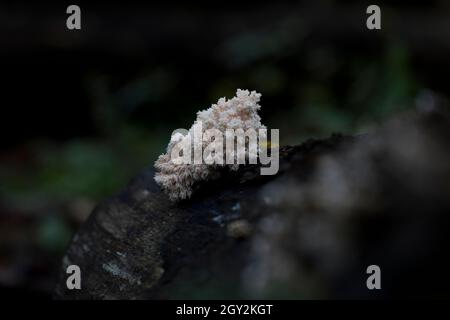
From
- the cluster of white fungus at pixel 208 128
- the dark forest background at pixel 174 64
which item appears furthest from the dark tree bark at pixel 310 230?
the dark forest background at pixel 174 64

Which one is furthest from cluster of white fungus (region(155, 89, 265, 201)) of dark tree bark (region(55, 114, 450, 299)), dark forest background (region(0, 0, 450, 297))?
dark forest background (region(0, 0, 450, 297))

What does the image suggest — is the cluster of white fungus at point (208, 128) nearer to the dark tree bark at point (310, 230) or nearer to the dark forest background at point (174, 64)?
the dark tree bark at point (310, 230)

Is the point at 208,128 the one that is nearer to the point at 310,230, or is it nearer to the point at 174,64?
the point at 310,230

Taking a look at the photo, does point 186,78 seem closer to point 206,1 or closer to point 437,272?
point 206,1

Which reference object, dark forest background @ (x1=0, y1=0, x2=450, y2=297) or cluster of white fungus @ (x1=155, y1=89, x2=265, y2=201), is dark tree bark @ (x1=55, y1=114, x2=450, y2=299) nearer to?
cluster of white fungus @ (x1=155, y1=89, x2=265, y2=201)

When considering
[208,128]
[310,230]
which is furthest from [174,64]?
[310,230]
